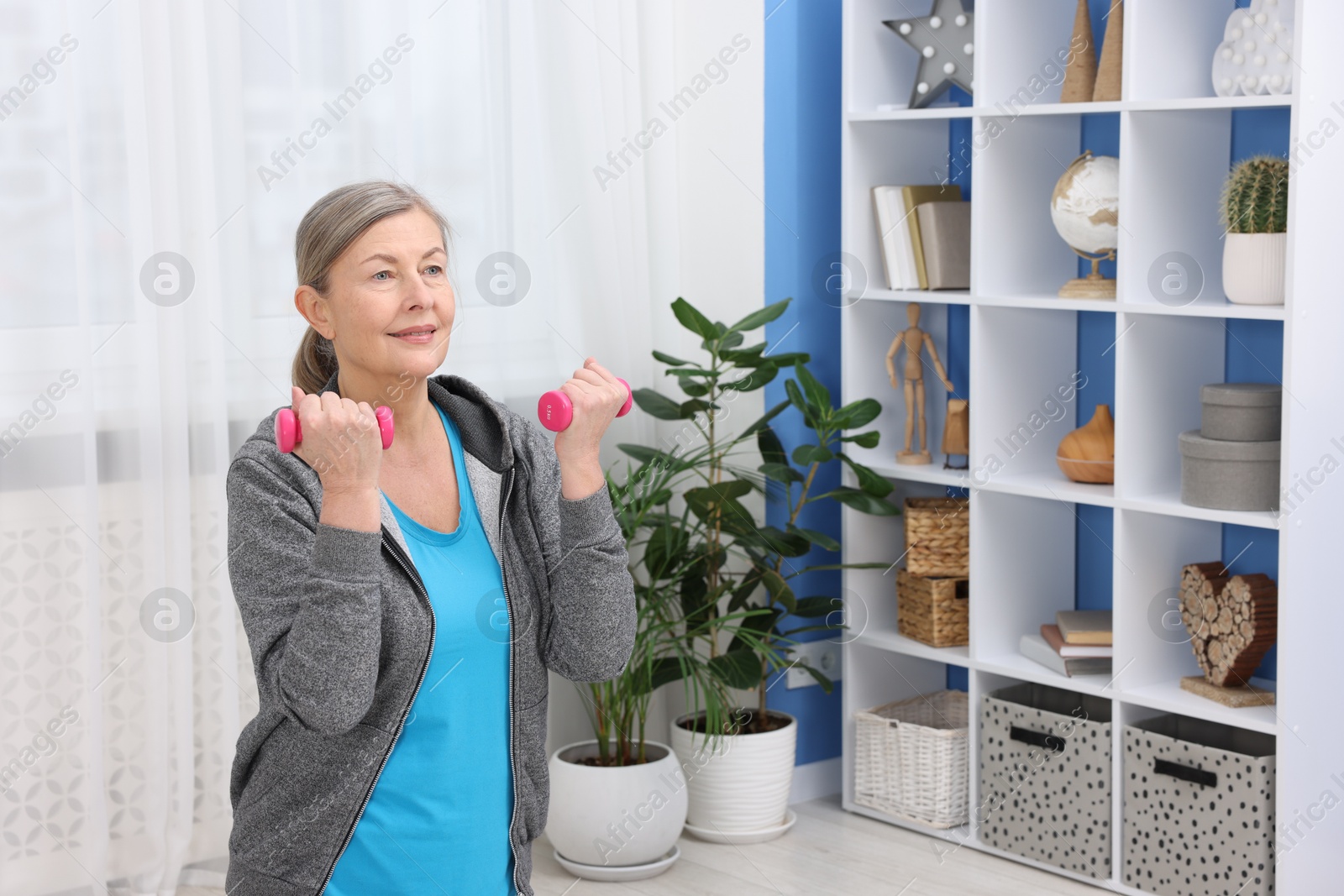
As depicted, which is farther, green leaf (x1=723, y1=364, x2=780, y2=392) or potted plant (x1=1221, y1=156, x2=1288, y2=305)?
green leaf (x1=723, y1=364, x2=780, y2=392)

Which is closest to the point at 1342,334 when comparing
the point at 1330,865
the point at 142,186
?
the point at 1330,865

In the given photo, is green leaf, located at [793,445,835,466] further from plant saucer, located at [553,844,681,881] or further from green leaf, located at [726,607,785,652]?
plant saucer, located at [553,844,681,881]

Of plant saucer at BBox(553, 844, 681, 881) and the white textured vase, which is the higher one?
the white textured vase

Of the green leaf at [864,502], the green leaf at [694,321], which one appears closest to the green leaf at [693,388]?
the green leaf at [694,321]

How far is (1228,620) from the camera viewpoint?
8.77 feet

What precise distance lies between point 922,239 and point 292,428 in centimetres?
213

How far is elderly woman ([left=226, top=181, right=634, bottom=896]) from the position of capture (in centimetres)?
126

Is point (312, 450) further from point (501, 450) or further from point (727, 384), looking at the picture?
point (727, 384)

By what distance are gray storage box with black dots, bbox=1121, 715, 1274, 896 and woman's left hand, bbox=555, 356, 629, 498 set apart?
5.49 ft

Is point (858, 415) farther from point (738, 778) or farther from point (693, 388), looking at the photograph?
point (738, 778)

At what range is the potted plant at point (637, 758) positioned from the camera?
2.85 m

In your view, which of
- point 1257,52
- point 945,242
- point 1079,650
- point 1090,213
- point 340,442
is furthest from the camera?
point 945,242

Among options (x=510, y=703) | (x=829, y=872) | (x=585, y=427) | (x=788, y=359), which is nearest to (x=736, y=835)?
(x=829, y=872)

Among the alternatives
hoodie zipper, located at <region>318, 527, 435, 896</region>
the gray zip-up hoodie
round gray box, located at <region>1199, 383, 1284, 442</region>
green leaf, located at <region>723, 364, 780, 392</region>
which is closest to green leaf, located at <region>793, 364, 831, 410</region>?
green leaf, located at <region>723, 364, 780, 392</region>
